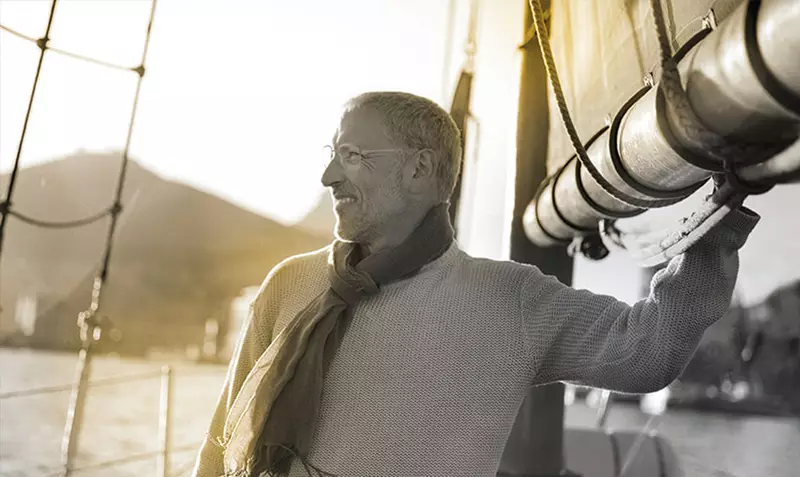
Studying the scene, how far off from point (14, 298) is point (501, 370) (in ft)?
25.9

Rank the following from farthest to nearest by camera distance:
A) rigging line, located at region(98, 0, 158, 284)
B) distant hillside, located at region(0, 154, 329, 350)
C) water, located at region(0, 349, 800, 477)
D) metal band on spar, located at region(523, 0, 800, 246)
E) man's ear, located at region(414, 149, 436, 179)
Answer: distant hillside, located at region(0, 154, 329, 350), water, located at region(0, 349, 800, 477), rigging line, located at region(98, 0, 158, 284), man's ear, located at region(414, 149, 436, 179), metal band on spar, located at region(523, 0, 800, 246)

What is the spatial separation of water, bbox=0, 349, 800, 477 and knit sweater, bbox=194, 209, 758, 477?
2.67 meters

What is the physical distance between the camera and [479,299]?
887 mm

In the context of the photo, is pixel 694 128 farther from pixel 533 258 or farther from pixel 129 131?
pixel 129 131

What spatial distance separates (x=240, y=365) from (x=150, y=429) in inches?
317

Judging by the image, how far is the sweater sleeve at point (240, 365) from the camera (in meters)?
0.95

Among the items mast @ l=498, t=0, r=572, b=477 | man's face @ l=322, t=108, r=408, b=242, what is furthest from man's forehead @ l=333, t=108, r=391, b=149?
mast @ l=498, t=0, r=572, b=477

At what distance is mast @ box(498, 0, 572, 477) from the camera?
1690 mm

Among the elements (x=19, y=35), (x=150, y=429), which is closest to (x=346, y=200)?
(x=19, y=35)

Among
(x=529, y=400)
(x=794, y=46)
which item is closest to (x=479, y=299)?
(x=794, y=46)

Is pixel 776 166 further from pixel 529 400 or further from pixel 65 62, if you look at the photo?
pixel 65 62

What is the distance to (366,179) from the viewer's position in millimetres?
904

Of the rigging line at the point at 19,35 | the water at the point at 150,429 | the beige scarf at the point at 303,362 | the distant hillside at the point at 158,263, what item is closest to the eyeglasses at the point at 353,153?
the beige scarf at the point at 303,362

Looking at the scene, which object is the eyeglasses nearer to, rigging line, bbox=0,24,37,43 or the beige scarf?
the beige scarf
